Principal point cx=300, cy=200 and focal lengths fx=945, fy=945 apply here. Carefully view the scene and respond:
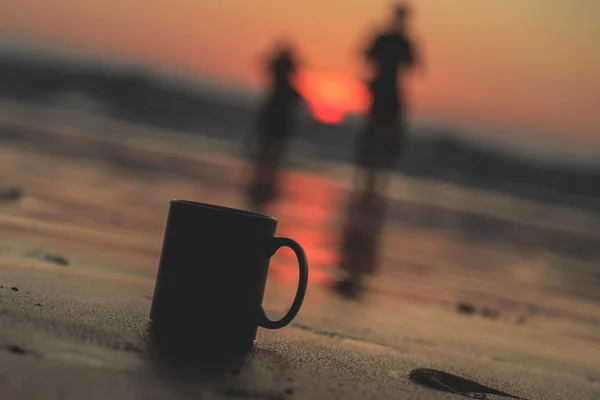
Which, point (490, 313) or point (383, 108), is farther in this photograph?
point (383, 108)

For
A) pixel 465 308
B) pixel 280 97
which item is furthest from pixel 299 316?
pixel 280 97

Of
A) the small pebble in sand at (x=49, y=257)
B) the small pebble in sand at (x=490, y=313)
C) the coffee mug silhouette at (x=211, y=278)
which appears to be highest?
the coffee mug silhouette at (x=211, y=278)

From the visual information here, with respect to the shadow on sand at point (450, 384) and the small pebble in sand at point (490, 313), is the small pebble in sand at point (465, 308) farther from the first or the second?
the shadow on sand at point (450, 384)

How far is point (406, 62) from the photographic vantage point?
54.5 ft

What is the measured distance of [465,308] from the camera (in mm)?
4789

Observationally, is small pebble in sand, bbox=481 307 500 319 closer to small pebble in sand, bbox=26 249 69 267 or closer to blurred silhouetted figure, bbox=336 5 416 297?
small pebble in sand, bbox=26 249 69 267

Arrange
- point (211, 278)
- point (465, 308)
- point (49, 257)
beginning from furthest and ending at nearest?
point (465, 308) → point (49, 257) → point (211, 278)

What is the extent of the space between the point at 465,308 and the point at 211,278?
101 inches

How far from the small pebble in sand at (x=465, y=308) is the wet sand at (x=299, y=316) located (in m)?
0.01

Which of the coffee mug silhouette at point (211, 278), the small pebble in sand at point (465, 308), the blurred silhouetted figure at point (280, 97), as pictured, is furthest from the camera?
the blurred silhouetted figure at point (280, 97)

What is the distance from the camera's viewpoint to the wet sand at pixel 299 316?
2.10 meters

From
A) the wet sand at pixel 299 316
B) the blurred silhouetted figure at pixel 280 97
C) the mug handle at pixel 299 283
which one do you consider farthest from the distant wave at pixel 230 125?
the mug handle at pixel 299 283

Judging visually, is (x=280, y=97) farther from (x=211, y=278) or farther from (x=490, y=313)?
(x=211, y=278)

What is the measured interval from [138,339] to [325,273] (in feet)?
9.33
